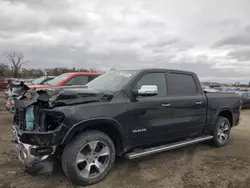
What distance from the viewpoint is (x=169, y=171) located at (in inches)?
161

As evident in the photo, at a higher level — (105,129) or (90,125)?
(90,125)

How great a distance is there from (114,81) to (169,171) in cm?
192

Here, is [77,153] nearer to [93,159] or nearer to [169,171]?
[93,159]

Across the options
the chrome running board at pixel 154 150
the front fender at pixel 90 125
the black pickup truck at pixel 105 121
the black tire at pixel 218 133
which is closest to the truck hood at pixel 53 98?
the black pickup truck at pixel 105 121

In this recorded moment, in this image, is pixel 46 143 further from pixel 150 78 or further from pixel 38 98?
pixel 150 78

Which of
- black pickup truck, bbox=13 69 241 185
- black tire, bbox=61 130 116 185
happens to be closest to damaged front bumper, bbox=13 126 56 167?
black pickup truck, bbox=13 69 241 185

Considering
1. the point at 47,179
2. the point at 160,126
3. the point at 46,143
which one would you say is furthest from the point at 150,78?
the point at 47,179

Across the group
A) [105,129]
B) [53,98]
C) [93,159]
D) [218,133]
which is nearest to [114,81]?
[105,129]

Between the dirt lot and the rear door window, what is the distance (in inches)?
54.2

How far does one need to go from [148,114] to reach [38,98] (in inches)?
73.6

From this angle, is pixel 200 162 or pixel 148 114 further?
pixel 200 162

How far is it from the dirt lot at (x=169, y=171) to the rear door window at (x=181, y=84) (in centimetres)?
138

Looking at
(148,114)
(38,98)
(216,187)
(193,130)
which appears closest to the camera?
(38,98)

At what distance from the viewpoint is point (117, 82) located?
4227 mm
